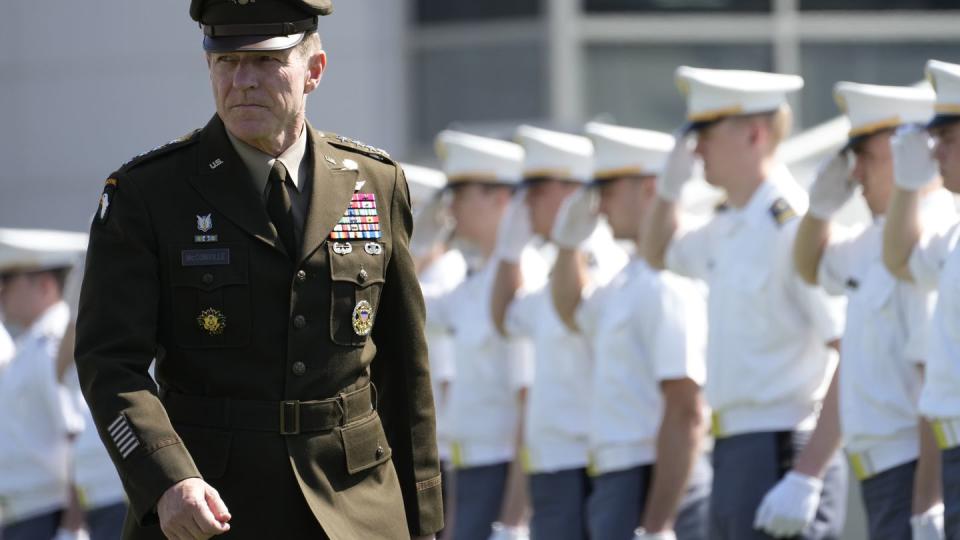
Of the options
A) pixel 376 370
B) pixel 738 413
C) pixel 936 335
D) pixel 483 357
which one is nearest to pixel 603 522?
pixel 738 413

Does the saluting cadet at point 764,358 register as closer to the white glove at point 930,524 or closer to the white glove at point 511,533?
the white glove at point 930,524

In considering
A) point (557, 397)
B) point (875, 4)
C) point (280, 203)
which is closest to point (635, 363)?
point (557, 397)

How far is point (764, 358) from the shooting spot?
6305 millimetres

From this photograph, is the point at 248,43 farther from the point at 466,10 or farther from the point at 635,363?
the point at 466,10

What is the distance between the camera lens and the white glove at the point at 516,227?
26.5ft

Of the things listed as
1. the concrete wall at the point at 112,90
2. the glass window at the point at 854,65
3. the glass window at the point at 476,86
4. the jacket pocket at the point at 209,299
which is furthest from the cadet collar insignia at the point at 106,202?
the glass window at the point at 854,65

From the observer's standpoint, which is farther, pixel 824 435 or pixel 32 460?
pixel 32 460

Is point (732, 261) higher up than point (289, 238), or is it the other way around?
point (289, 238)

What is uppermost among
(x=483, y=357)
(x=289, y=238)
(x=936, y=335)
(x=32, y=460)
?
(x=289, y=238)

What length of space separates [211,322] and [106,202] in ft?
1.04

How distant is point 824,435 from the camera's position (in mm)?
6043

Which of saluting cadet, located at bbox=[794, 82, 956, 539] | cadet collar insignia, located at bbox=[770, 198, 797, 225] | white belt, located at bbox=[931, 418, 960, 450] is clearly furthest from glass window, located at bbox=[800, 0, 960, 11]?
white belt, located at bbox=[931, 418, 960, 450]

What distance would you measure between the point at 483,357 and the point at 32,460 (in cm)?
231

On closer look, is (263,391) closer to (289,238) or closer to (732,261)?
(289,238)
